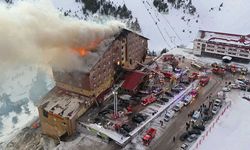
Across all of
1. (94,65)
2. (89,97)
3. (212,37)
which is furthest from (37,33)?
(212,37)

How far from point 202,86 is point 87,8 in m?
57.4

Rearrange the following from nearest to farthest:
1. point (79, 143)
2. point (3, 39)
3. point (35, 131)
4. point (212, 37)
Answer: point (3, 39), point (79, 143), point (35, 131), point (212, 37)

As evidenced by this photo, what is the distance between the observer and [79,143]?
156ft

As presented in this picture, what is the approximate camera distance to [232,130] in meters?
49.2

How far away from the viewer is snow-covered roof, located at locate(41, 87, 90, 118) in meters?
49.9

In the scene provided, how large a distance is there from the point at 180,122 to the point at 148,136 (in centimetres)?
652

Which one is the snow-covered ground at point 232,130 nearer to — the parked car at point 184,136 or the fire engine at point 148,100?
the parked car at point 184,136

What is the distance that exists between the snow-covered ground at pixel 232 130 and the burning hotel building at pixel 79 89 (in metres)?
18.0

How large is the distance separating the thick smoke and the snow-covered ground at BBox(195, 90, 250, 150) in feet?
70.6

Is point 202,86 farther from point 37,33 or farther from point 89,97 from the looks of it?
point 37,33

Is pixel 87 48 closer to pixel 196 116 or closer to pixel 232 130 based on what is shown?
pixel 196 116

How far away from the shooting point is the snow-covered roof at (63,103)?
49906 millimetres

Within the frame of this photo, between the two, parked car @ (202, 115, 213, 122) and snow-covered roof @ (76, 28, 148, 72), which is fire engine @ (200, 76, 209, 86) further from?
snow-covered roof @ (76, 28, 148, 72)

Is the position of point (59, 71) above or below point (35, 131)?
above
